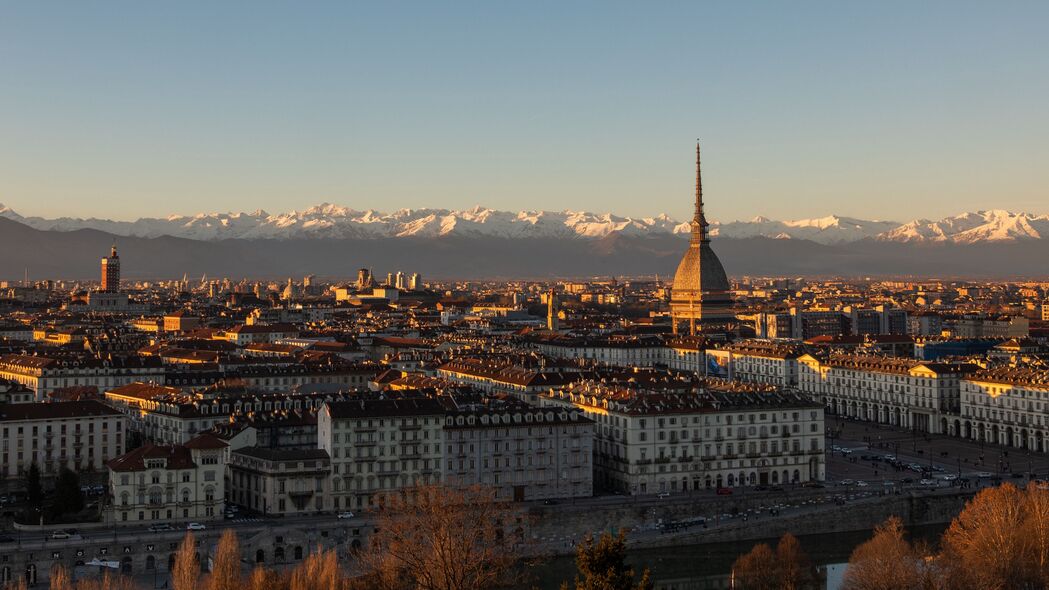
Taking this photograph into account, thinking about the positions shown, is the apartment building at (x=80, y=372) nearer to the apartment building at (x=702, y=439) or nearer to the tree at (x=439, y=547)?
the apartment building at (x=702, y=439)

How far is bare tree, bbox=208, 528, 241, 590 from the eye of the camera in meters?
39.6

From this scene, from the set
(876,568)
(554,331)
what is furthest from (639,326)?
(876,568)

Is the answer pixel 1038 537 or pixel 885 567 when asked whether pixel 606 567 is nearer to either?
pixel 885 567

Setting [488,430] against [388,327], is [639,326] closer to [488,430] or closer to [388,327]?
[388,327]

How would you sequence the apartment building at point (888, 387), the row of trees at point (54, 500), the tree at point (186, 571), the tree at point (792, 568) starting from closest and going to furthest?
1. the tree at point (186, 571)
2. the tree at point (792, 568)
3. the row of trees at point (54, 500)
4. the apartment building at point (888, 387)

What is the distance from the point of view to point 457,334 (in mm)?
135250

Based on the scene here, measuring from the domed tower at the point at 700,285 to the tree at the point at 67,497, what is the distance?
112 metres

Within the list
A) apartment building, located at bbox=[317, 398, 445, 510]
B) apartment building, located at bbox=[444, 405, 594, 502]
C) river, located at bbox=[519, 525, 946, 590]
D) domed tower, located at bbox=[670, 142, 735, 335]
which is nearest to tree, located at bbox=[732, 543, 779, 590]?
river, located at bbox=[519, 525, 946, 590]

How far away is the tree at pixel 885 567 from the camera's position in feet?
141

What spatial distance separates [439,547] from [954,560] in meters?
15.2

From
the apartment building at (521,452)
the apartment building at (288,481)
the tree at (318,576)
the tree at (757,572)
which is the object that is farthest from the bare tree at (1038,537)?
the apartment building at (288,481)

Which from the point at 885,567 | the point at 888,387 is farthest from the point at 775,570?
the point at 888,387

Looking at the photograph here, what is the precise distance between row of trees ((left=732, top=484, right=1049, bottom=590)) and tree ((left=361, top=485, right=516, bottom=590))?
26.8 feet

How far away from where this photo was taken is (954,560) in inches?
1773
